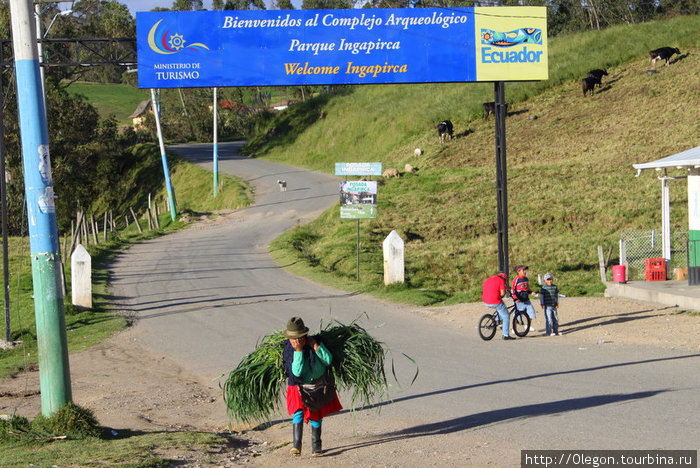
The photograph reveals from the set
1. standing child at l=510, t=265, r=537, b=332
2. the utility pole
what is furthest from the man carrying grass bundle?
the utility pole

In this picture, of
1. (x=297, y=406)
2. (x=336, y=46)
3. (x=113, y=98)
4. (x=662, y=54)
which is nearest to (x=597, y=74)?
(x=662, y=54)

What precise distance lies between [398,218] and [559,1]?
2365 inches

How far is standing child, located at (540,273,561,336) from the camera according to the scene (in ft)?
48.0

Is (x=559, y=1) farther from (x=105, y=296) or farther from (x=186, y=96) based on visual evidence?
(x=105, y=296)

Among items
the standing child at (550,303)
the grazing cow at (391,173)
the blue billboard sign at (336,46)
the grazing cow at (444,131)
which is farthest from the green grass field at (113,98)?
the standing child at (550,303)

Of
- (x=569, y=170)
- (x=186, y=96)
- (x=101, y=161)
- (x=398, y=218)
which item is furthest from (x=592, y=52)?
(x=186, y=96)

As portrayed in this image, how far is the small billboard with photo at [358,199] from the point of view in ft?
74.1

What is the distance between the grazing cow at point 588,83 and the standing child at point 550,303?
126 feet

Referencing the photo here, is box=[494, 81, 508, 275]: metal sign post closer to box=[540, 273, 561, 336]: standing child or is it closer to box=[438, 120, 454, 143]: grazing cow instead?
box=[540, 273, 561, 336]: standing child

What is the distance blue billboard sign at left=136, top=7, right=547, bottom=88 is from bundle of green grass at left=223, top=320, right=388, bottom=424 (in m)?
11.2

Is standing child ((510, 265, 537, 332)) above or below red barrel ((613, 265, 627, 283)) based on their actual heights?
above

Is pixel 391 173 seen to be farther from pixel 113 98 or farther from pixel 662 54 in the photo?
pixel 113 98

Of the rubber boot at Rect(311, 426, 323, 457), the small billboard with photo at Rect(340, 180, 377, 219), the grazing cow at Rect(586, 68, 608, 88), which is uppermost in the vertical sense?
the grazing cow at Rect(586, 68, 608, 88)

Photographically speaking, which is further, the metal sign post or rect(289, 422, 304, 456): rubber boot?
the metal sign post
